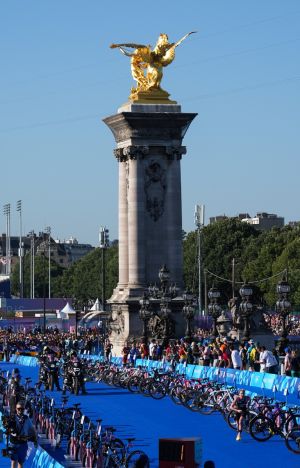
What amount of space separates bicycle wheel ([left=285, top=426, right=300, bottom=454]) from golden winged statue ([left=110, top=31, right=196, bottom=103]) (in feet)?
182

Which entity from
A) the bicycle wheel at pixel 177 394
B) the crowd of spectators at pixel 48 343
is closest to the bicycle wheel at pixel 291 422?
the bicycle wheel at pixel 177 394

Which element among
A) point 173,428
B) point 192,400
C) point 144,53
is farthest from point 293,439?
point 144,53

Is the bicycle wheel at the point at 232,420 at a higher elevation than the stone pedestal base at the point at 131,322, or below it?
below

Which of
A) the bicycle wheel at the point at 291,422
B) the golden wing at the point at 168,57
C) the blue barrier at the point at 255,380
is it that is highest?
the golden wing at the point at 168,57

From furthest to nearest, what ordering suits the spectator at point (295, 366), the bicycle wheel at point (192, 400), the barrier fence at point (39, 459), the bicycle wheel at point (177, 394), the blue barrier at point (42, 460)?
the spectator at point (295, 366)
the bicycle wheel at point (177, 394)
the bicycle wheel at point (192, 400)
the barrier fence at point (39, 459)
the blue barrier at point (42, 460)

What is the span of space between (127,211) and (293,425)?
53.7 m

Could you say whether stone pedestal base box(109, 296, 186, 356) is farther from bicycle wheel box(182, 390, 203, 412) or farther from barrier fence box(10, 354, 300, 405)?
bicycle wheel box(182, 390, 203, 412)

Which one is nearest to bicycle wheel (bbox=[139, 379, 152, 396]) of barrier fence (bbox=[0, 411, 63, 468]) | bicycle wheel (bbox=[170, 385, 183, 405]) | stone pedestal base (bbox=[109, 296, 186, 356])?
bicycle wheel (bbox=[170, 385, 183, 405])

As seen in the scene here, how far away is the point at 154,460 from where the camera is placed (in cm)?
3162

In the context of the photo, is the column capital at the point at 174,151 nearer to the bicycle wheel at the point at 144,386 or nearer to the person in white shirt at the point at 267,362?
the bicycle wheel at the point at 144,386

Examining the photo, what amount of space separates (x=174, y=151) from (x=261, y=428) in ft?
170

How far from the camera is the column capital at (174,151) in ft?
282

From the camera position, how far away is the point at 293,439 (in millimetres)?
33188

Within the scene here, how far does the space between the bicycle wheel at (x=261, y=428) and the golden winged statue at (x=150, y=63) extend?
2104 inches
